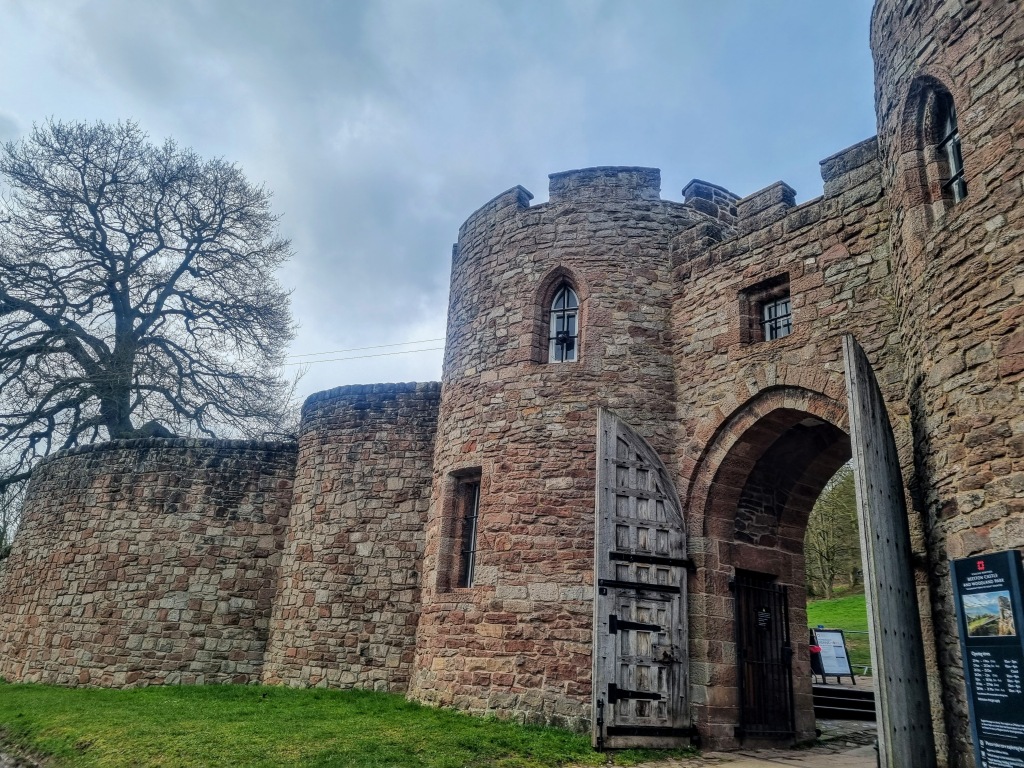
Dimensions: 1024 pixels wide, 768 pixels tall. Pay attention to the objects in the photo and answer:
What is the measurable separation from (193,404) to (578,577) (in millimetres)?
13433

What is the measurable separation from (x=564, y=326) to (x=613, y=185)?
2043mm

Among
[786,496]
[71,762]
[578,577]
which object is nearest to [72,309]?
[71,762]

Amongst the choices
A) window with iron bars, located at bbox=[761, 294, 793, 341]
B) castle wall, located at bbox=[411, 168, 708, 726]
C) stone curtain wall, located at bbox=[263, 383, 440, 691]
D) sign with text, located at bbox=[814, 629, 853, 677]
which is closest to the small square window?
window with iron bars, located at bbox=[761, 294, 793, 341]

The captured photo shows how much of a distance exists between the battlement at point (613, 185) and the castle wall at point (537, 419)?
0.06 ft

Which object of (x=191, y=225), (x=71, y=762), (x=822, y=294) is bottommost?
(x=71, y=762)

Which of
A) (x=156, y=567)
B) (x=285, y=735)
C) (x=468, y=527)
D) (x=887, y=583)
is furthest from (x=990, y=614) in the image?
(x=156, y=567)

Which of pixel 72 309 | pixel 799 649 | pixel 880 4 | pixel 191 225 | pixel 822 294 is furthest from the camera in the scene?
pixel 191 225

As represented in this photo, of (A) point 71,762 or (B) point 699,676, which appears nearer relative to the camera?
(A) point 71,762

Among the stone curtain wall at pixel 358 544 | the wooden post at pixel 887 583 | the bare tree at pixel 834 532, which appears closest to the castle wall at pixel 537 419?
the stone curtain wall at pixel 358 544

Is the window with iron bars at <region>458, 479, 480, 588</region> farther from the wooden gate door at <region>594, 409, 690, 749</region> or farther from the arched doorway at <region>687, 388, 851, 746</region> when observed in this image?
the arched doorway at <region>687, 388, 851, 746</region>

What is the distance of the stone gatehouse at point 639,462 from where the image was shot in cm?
576

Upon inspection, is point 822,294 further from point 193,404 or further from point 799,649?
point 193,404

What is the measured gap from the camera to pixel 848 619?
22.4 meters

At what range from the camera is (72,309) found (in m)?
18.2
